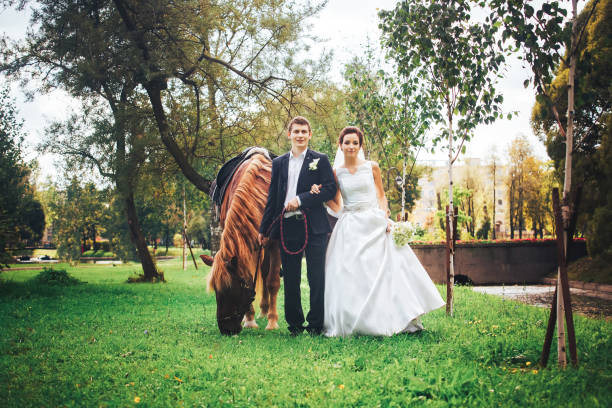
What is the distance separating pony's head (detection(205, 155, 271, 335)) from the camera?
4.63 metres

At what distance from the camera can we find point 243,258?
477 centimetres

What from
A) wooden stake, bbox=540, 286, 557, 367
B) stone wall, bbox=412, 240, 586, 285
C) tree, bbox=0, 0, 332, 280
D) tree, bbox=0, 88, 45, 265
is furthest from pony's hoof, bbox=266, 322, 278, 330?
stone wall, bbox=412, 240, 586, 285

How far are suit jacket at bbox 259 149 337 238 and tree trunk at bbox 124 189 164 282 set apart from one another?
8899 mm

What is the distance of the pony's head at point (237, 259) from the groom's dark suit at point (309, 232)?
253 mm

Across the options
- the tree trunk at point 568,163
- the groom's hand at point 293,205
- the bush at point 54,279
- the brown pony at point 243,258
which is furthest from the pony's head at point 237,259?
the bush at point 54,279

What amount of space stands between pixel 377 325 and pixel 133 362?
248cm

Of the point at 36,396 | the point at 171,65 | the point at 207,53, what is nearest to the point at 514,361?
the point at 36,396

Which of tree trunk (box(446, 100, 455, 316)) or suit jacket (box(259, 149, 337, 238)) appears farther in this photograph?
tree trunk (box(446, 100, 455, 316))

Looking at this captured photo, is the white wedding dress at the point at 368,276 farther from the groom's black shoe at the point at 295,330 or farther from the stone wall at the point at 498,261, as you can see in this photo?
the stone wall at the point at 498,261

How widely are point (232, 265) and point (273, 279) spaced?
0.85 meters

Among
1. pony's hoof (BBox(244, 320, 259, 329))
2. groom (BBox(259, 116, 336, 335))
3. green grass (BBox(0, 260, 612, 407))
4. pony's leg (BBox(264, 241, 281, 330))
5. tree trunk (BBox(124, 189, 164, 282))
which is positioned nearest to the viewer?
green grass (BBox(0, 260, 612, 407))

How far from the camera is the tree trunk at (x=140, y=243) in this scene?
12820mm

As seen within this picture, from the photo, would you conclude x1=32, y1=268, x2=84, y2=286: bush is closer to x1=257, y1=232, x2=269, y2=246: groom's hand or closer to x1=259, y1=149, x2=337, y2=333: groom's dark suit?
x1=257, y1=232, x2=269, y2=246: groom's hand

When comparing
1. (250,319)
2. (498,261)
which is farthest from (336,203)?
(498,261)
